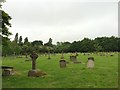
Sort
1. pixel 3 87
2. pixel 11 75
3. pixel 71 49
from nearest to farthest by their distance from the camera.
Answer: pixel 3 87
pixel 11 75
pixel 71 49

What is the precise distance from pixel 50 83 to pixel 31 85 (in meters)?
1.42

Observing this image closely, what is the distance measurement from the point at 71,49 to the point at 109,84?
10702 cm

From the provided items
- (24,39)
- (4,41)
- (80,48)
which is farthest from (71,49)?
(4,41)

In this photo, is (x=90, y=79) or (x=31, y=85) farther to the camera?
(x=90, y=79)

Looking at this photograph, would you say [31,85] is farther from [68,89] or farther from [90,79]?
[90,79]

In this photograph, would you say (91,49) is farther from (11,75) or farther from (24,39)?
(11,75)

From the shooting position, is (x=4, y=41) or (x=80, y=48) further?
(x=80, y=48)

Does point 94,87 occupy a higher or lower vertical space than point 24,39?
lower

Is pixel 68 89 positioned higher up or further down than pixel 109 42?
further down

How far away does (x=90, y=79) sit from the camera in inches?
820

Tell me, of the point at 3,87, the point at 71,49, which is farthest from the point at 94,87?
the point at 71,49

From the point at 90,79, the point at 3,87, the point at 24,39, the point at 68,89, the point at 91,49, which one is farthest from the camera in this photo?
the point at 24,39

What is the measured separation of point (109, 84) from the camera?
18.4 m

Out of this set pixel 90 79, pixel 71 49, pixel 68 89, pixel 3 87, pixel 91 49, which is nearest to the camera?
pixel 68 89
